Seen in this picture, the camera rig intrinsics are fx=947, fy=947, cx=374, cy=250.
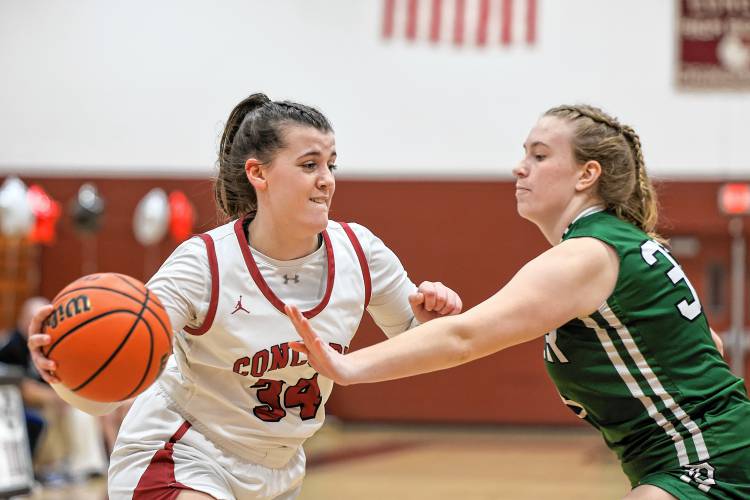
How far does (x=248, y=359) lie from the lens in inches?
108

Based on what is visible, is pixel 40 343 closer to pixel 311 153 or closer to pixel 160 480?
pixel 160 480

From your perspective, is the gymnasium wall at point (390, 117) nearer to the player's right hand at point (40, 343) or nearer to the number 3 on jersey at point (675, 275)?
the player's right hand at point (40, 343)

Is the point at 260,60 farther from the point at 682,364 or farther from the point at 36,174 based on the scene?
the point at 682,364

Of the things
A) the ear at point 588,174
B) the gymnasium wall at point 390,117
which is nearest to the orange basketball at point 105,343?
the ear at point 588,174

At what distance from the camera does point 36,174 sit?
13.7 metres

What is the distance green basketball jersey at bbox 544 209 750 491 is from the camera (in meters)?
2.50

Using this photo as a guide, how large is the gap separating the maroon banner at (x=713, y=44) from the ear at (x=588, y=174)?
34.9 feet

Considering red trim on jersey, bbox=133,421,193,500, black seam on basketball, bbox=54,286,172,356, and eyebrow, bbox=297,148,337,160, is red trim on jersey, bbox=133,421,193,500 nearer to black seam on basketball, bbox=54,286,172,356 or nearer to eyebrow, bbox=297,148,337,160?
black seam on basketball, bbox=54,286,172,356

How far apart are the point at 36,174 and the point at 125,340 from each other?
12090 mm

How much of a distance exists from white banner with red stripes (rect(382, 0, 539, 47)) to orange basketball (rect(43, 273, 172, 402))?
11.0 meters

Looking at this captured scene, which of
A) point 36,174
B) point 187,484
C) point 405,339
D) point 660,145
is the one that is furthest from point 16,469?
point 660,145

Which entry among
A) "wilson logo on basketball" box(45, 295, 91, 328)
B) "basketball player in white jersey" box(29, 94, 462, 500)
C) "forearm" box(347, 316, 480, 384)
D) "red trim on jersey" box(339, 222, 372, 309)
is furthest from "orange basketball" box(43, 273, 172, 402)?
"red trim on jersey" box(339, 222, 372, 309)

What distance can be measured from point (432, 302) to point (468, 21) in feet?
34.8

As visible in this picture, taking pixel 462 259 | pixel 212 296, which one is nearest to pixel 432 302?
pixel 212 296
